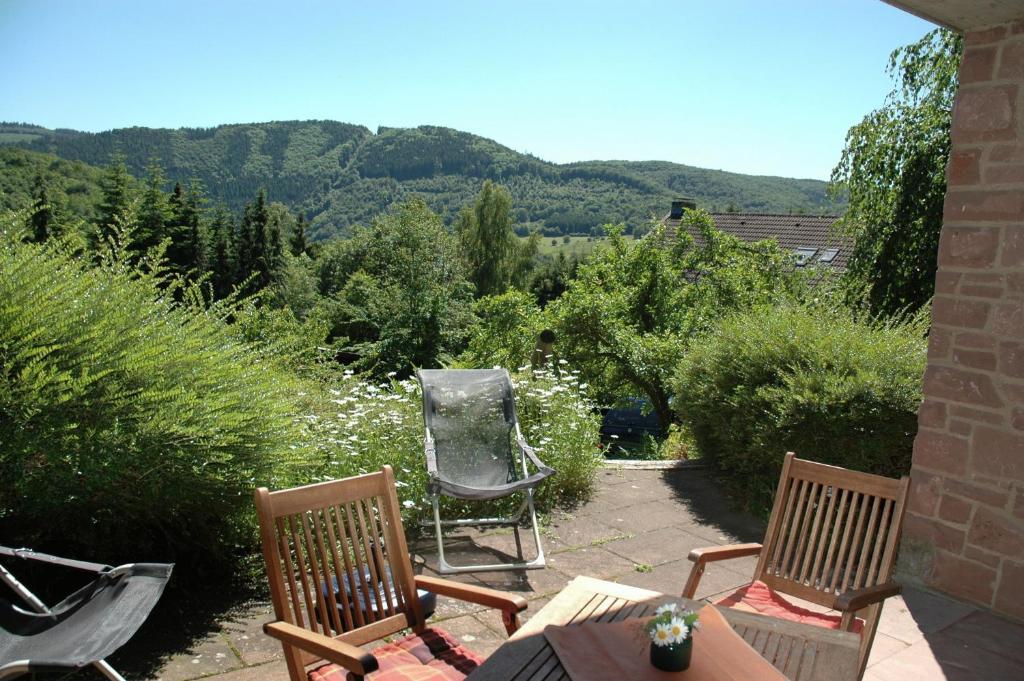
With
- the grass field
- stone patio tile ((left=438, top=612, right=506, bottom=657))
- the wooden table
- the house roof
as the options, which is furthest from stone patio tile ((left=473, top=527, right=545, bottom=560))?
the grass field

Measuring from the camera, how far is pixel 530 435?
217 inches

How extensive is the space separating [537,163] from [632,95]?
3047 inches

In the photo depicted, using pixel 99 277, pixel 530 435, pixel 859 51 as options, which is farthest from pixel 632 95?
pixel 99 277

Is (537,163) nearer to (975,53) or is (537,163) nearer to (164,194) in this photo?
(164,194)

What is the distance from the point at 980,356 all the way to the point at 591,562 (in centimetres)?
216

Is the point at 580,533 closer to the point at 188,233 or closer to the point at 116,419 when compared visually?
the point at 116,419

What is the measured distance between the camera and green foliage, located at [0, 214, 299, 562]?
9.45 ft

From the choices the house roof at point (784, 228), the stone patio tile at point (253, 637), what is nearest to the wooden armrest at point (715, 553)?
the stone patio tile at point (253, 637)

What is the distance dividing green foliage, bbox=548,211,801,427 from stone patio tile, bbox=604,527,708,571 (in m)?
4.73

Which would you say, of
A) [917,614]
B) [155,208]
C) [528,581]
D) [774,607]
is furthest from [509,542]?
[155,208]

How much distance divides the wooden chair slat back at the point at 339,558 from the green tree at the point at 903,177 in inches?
274

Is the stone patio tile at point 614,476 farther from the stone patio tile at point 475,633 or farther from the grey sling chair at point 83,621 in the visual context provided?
the grey sling chair at point 83,621

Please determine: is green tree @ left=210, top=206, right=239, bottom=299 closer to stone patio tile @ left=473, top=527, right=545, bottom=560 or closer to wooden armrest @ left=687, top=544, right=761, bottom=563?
stone patio tile @ left=473, top=527, right=545, bottom=560

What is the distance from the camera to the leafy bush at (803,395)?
4680 millimetres
